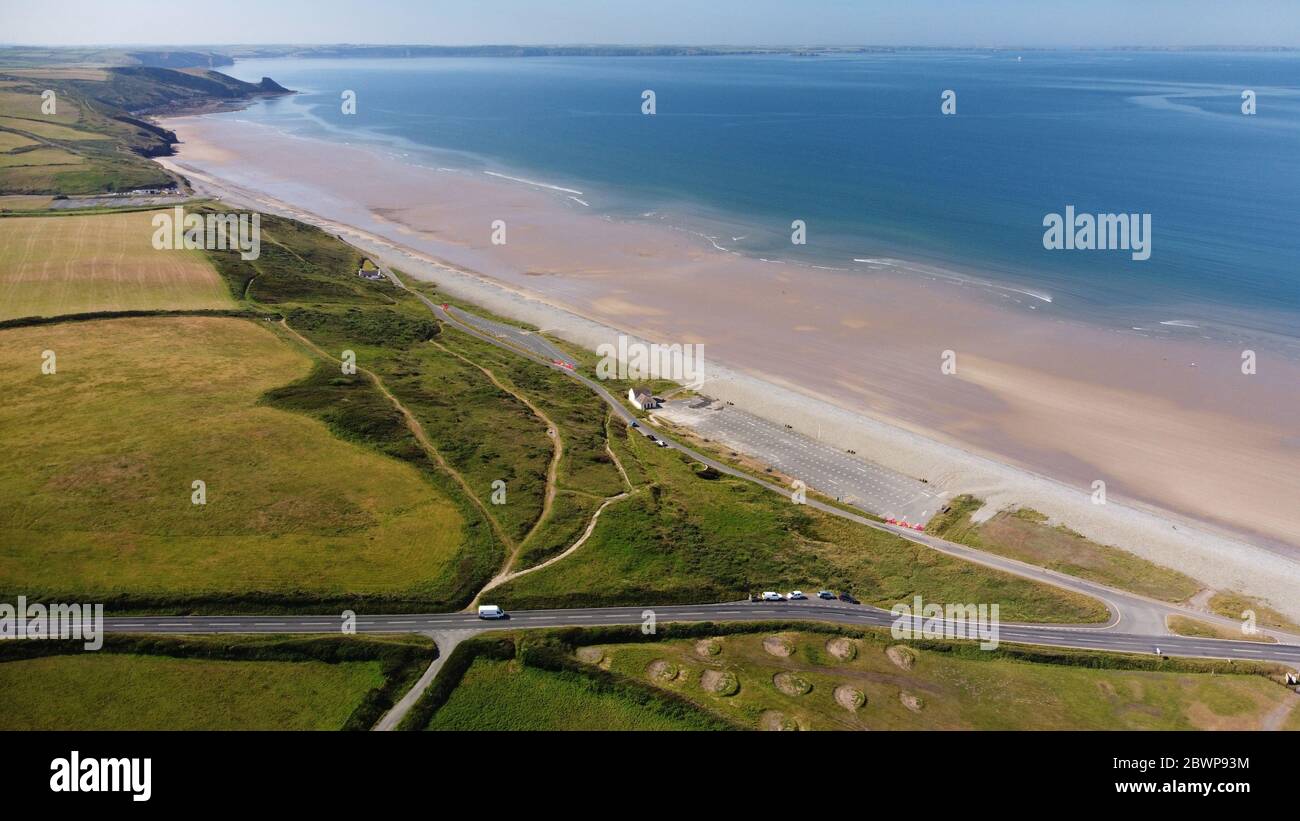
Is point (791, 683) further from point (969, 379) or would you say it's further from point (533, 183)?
point (533, 183)

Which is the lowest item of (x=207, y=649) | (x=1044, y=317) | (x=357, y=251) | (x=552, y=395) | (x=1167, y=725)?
(x=1167, y=725)

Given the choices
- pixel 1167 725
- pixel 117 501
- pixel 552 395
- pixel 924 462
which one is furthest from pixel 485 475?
pixel 1167 725

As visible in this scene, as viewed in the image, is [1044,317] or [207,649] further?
[1044,317]

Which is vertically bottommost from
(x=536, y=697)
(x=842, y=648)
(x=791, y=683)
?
(x=536, y=697)

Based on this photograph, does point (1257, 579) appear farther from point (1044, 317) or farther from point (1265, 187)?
point (1265, 187)

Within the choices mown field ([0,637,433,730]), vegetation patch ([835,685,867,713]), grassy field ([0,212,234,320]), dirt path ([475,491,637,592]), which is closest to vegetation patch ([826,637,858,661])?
vegetation patch ([835,685,867,713])

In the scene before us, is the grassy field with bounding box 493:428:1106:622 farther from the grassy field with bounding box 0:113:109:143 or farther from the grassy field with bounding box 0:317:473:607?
the grassy field with bounding box 0:113:109:143

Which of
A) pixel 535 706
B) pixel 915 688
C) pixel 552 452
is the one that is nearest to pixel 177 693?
pixel 535 706

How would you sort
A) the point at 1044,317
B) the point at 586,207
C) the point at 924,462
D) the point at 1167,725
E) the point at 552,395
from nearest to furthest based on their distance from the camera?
1. the point at 1167,725
2. the point at 924,462
3. the point at 552,395
4. the point at 1044,317
5. the point at 586,207
